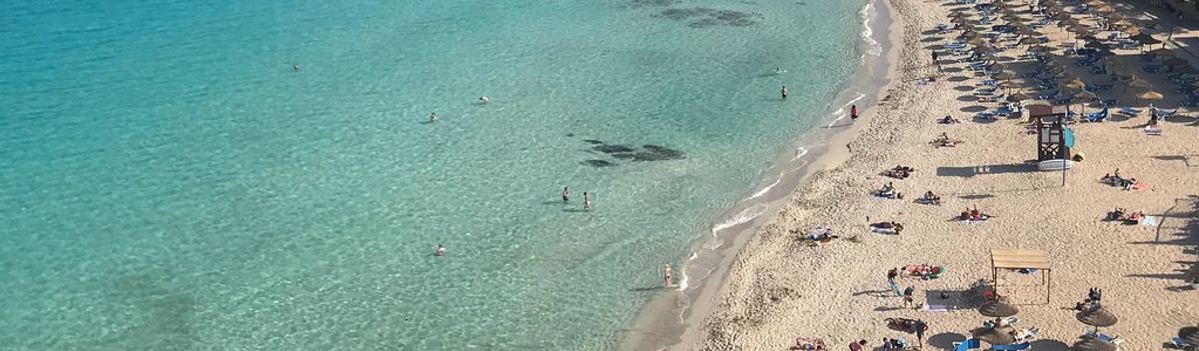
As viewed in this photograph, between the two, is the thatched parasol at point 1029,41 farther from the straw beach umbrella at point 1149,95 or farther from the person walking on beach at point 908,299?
the person walking on beach at point 908,299

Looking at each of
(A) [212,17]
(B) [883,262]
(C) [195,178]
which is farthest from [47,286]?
(A) [212,17]

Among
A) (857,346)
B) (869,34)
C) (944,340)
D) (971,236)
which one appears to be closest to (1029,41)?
(869,34)

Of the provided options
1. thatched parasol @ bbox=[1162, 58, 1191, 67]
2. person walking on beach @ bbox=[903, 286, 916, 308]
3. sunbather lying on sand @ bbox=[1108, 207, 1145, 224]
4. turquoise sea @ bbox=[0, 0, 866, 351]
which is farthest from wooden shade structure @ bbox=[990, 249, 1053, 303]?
thatched parasol @ bbox=[1162, 58, 1191, 67]

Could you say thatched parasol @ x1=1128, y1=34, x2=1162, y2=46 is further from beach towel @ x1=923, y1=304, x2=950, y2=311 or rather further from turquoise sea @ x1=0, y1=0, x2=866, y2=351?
beach towel @ x1=923, y1=304, x2=950, y2=311

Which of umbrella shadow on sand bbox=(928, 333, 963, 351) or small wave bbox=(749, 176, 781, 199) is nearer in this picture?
umbrella shadow on sand bbox=(928, 333, 963, 351)

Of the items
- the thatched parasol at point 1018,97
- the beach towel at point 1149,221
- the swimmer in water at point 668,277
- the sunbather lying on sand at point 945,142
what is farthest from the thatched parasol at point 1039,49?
the swimmer in water at point 668,277
